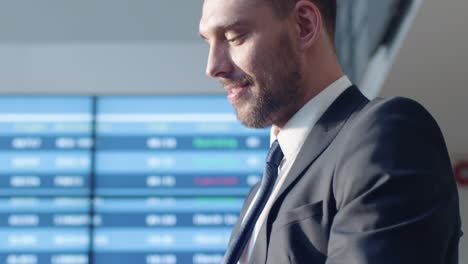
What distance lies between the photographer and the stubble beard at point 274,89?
4.04ft

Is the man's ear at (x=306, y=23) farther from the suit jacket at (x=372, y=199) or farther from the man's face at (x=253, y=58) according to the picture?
the suit jacket at (x=372, y=199)

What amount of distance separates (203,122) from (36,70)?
2.30 ft

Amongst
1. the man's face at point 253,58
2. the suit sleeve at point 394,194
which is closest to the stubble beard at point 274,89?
the man's face at point 253,58

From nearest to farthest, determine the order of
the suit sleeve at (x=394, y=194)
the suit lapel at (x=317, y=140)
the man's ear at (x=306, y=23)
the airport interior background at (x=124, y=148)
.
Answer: the suit sleeve at (x=394, y=194) < the suit lapel at (x=317, y=140) < the man's ear at (x=306, y=23) < the airport interior background at (x=124, y=148)

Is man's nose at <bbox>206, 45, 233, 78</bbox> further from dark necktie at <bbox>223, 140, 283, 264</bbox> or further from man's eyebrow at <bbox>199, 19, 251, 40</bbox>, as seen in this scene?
dark necktie at <bbox>223, 140, 283, 264</bbox>

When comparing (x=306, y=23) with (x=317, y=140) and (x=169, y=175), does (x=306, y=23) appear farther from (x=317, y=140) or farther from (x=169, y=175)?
(x=169, y=175)

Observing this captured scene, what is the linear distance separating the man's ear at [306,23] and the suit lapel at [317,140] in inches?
3.1

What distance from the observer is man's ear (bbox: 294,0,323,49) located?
1.26 metres

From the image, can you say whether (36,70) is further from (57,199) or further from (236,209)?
(236,209)

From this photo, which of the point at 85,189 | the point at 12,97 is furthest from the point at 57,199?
the point at 12,97

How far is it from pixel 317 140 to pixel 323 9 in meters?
0.18

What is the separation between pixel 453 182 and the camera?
1.13 m

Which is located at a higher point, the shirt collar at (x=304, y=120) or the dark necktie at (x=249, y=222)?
the shirt collar at (x=304, y=120)

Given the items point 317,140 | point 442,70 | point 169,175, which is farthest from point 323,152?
point 169,175
